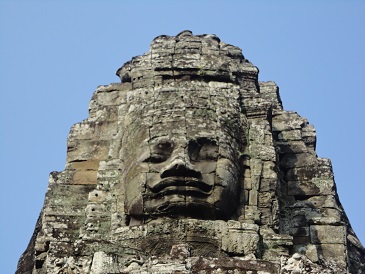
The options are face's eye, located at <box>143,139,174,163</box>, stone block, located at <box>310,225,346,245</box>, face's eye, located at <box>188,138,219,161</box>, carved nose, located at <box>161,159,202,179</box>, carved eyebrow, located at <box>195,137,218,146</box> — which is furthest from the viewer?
stone block, located at <box>310,225,346,245</box>

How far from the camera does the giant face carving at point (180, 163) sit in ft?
59.1

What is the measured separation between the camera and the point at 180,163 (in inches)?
712

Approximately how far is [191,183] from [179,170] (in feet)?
0.89

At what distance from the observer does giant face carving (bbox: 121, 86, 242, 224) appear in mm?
18000

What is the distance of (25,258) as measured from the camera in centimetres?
1972

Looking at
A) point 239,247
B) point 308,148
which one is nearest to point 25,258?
point 239,247

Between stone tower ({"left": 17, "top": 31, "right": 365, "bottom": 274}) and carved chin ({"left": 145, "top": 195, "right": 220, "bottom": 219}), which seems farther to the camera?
carved chin ({"left": 145, "top": 195, "right": 220, "bottom": 219})

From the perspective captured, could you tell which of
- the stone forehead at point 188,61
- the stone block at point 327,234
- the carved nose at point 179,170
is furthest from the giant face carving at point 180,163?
the stone block at point 327,234

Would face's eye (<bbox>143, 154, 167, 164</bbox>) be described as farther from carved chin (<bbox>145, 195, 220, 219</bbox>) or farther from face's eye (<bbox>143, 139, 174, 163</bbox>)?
carved chin (<bbox>145, 195, 220, 219</bbox>)

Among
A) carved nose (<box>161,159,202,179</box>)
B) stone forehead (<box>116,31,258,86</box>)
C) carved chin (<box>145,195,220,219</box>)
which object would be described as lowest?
carved chin (<box>145,195,220,219</box>)

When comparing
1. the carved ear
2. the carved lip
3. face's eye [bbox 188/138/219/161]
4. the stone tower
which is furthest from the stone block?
the carved ear

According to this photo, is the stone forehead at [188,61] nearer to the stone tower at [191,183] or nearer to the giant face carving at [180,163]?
the stone tower at [191,183]

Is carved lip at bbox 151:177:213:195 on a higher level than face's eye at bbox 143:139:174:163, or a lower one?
lower

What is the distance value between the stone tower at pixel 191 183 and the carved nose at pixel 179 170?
0.02m
